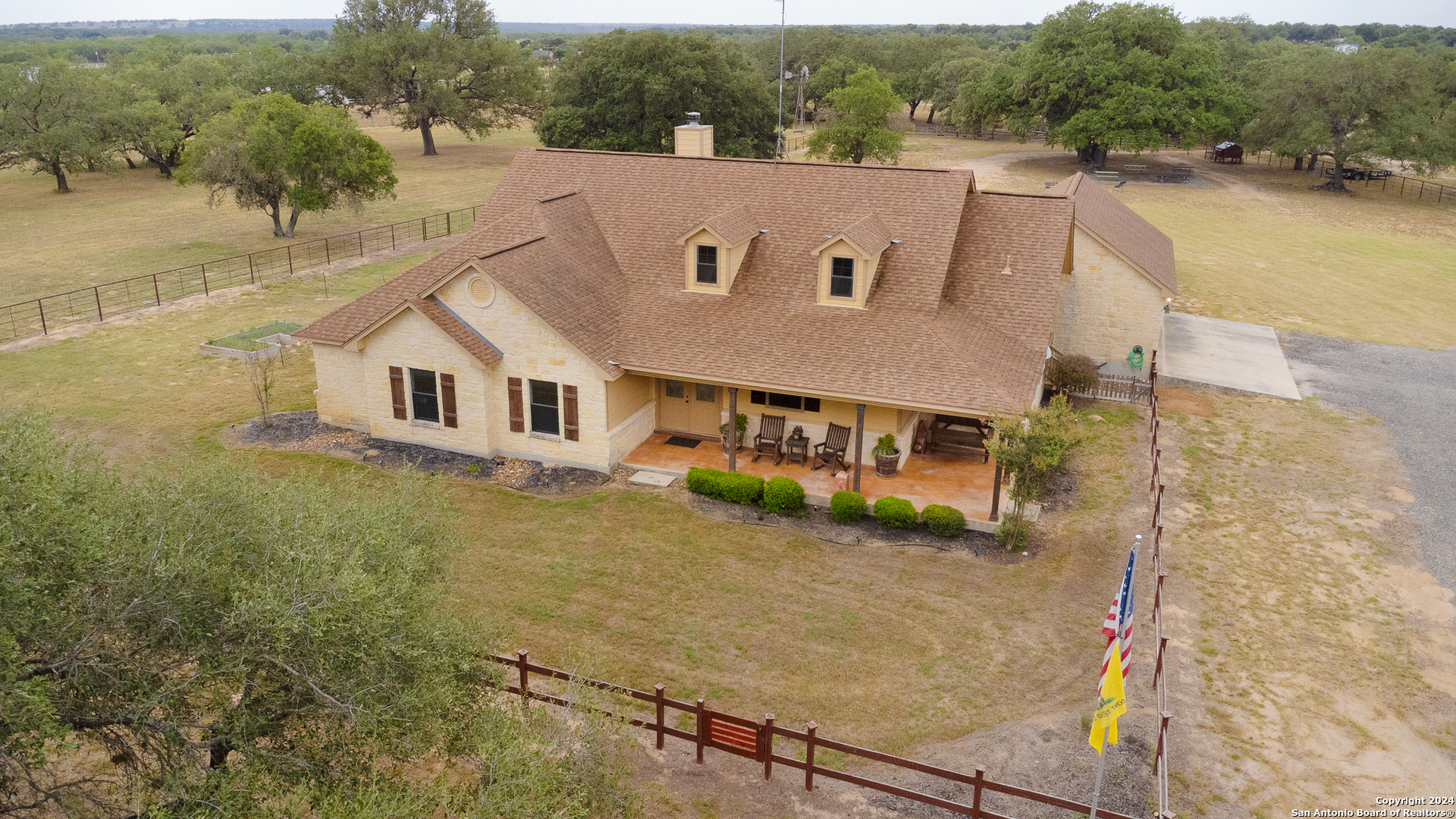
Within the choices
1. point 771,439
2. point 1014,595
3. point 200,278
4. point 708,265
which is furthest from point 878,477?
point 200,278

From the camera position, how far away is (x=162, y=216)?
173ft

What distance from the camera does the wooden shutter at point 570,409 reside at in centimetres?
2208

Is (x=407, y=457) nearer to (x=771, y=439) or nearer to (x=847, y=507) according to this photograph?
(x=771, y=439)

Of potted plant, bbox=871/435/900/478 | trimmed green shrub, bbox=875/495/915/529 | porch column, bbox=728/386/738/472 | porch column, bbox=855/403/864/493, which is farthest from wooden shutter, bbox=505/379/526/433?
trimmed green shrub, bbox=875/495/915/529

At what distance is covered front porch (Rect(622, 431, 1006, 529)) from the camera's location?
20.9 meters

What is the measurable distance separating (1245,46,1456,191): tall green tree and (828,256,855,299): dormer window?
169ft

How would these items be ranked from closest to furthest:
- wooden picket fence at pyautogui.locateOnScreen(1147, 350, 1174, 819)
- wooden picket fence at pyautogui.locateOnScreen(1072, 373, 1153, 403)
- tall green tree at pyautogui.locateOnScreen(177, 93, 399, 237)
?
wooden picket fence at pyautogui.locateOnScreen(1147, 350, 1174, 819), wooden picket fence at pyautogui.locateOnScreen(1072, 373, 1153, 403), tall green tree at pyautogui.locateOnScreen(177, 93, 399, 237)

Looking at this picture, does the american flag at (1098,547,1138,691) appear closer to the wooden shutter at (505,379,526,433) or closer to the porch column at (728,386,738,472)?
the porch column at (728,386,738,472)

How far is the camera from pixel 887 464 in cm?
2183

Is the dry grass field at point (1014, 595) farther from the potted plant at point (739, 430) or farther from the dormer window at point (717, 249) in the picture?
the dormer window at point (717, 249)

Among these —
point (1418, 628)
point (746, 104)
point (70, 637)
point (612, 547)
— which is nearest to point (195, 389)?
point (612, 547)

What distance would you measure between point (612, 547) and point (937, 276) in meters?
10.0

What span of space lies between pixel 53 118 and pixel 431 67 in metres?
24.2

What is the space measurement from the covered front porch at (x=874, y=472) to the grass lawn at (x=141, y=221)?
1128 inches
